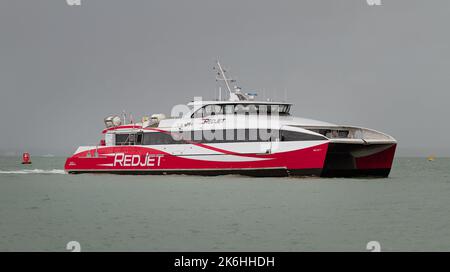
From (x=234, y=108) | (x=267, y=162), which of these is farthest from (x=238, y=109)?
(x=267, y=162)

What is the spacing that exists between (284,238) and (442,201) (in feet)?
31.1

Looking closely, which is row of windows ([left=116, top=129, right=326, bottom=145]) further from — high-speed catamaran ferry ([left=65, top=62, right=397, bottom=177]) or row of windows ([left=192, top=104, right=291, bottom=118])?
row of windows ([left=192, top=104, right=291, bottom=118])

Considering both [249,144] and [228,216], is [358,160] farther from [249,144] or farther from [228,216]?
[228,216]

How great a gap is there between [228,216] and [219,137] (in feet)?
37.8

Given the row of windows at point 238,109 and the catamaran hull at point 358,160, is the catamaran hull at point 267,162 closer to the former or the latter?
the catamaran hull at point 358,160

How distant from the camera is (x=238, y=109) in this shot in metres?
29.1

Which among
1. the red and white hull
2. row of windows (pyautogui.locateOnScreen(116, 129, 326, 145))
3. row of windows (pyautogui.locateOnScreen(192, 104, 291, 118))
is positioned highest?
row of windows (pyautogui.locateOnScreen(192, 104, 291, 118))

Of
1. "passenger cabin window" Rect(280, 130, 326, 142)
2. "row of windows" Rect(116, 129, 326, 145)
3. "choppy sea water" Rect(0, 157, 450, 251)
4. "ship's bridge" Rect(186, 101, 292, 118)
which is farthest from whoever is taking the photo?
"ship's bridge" Rect(186, 101, 292, 118)

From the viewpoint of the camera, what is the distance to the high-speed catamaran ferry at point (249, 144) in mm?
26250

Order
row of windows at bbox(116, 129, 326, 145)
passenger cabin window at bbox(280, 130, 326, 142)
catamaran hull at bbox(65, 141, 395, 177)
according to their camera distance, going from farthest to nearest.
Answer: row of windows at bbox(116, 129, 326, 145) → catamaran hull at bbox(65, 141, 395, 177) → passenger cabin window at bbox(280, 130, 326, 142)

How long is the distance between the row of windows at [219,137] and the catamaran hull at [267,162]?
1.19 ft

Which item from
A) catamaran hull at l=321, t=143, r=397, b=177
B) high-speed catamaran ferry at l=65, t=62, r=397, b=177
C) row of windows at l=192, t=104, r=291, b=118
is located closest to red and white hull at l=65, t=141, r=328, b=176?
high-speed catamaran ferry at l=65, t=62, r=397, b=177

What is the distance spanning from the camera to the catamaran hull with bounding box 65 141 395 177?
2614cm
